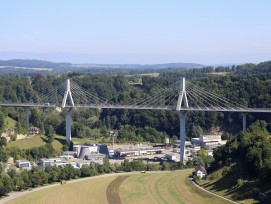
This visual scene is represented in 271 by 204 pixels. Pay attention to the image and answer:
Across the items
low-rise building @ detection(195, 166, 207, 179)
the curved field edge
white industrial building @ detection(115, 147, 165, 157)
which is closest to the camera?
the curved field edge

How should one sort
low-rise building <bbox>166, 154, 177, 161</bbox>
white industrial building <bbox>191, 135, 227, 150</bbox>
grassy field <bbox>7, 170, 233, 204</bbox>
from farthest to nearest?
1. white industrial building <bbox>191, 135, 227, 150</bbox>
2. low-rise building <bbox>166, 154, 177, 161</bbox>
3. grassy field <bbox>7, 170, 233, 204</bbox>

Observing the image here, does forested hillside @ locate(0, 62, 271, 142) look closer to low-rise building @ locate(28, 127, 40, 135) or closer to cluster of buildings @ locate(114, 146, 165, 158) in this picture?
low-rise building @ locate(28, 127, 40, 135)

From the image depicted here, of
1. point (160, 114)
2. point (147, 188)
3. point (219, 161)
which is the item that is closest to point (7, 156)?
point (147, 188)

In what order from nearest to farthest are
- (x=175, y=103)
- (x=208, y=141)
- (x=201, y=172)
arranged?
(x=201, y=172) < (x=208, y=141) < (x=175, y=103)

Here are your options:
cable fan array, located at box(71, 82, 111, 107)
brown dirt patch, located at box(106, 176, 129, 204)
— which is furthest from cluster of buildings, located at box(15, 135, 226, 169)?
cable fan array, located at box(71, 82, 111, 107)

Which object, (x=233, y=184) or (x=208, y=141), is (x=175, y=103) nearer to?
(x=208, y=141)

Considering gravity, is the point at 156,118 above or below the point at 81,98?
below

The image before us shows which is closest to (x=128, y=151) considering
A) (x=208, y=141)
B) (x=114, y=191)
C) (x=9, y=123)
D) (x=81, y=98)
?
(x=208, y=141)

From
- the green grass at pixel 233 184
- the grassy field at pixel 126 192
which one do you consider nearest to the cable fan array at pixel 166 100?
the grassy field at pixel 126 192

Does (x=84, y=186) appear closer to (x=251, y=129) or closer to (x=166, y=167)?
(x=166, y=167)
